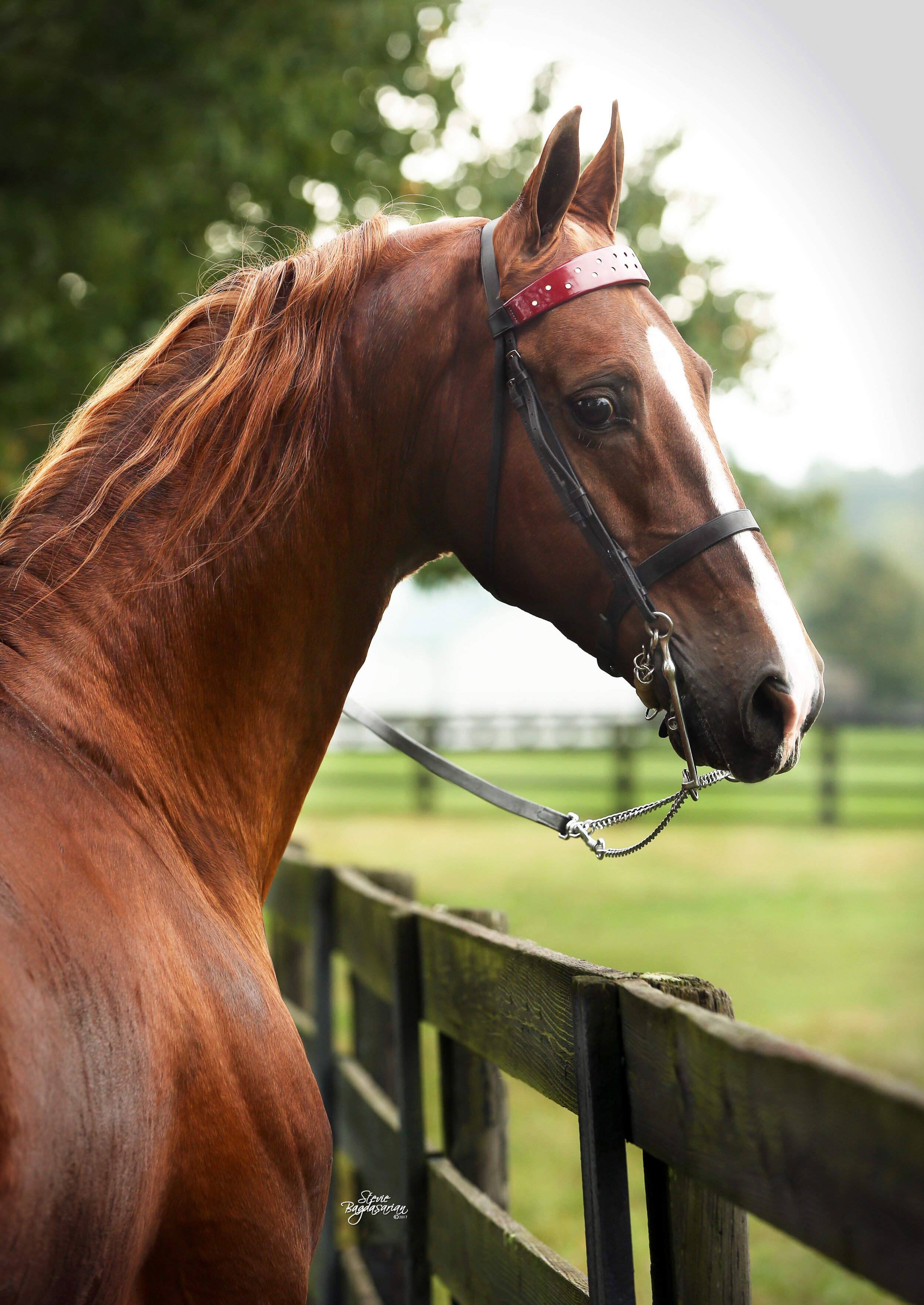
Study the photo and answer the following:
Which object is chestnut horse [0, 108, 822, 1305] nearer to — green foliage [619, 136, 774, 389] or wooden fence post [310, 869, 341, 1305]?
wooden fence post [310, 869, 341, 1305]

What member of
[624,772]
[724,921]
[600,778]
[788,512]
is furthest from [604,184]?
[600,778]

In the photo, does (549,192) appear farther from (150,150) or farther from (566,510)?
(150,150)

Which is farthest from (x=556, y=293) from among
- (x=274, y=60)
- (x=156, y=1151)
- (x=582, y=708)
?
(x=582, y=708)

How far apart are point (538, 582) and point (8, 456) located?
6.24 meters

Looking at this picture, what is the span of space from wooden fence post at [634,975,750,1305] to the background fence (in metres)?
13.4

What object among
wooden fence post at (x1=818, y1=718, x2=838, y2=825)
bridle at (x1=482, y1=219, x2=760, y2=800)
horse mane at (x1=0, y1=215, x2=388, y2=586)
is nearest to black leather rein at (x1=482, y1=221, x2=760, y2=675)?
bridle at (x1=482, y1=219, x2=760, y2=800)

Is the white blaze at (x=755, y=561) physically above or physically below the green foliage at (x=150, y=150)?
below

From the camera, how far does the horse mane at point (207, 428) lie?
181cm

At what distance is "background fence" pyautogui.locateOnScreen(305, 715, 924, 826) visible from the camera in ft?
55.3

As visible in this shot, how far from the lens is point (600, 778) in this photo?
18.8 meters

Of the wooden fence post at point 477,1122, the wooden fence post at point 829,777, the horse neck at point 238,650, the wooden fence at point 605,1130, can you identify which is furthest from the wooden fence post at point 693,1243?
the wooden fence post at point 829,777

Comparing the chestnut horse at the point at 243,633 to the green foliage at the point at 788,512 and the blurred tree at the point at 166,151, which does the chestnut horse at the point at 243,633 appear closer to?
the blurred tree at the point at 166,151

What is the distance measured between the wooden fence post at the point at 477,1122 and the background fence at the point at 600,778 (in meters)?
12.5

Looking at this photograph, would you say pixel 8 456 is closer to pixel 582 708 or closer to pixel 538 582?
pixel 538 582
